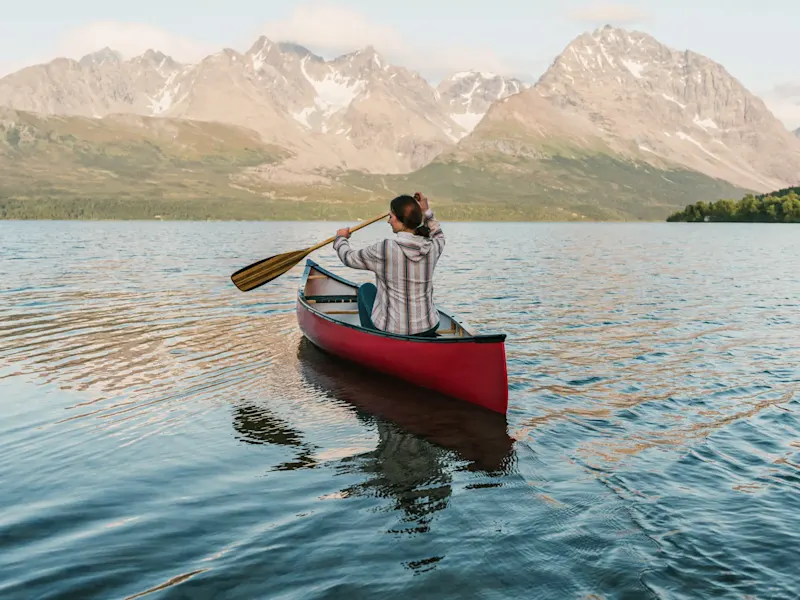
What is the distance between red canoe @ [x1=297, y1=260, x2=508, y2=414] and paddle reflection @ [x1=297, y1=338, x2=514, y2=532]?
0.37 metres

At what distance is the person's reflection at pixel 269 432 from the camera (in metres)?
10.4

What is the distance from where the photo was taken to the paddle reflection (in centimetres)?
920

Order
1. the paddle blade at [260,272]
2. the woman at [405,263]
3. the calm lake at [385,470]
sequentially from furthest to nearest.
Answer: the paddle blade at [260,272] < the woman at [405,263] < the calm lake at [385,470]

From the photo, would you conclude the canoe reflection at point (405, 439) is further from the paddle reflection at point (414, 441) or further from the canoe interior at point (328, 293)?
the canoe interior at point (328, 293)

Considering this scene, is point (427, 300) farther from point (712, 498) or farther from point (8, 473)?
point (8, 473)

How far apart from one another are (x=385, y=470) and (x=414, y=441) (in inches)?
60.1

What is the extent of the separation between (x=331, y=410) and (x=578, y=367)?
7.19m

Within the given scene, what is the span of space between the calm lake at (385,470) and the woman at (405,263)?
168cm

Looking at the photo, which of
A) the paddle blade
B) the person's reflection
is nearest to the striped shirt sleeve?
the person's reflection

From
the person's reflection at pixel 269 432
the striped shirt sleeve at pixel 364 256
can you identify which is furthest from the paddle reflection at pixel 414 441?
the striped shirt sleeve at pixel 364 256

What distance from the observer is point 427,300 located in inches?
539

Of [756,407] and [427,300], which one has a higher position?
[427,300]

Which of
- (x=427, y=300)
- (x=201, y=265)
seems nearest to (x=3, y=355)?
(x=427, y=300)

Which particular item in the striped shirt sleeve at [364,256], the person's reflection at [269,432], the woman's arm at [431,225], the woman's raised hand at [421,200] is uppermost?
the woman's raised hand at [421,200]
